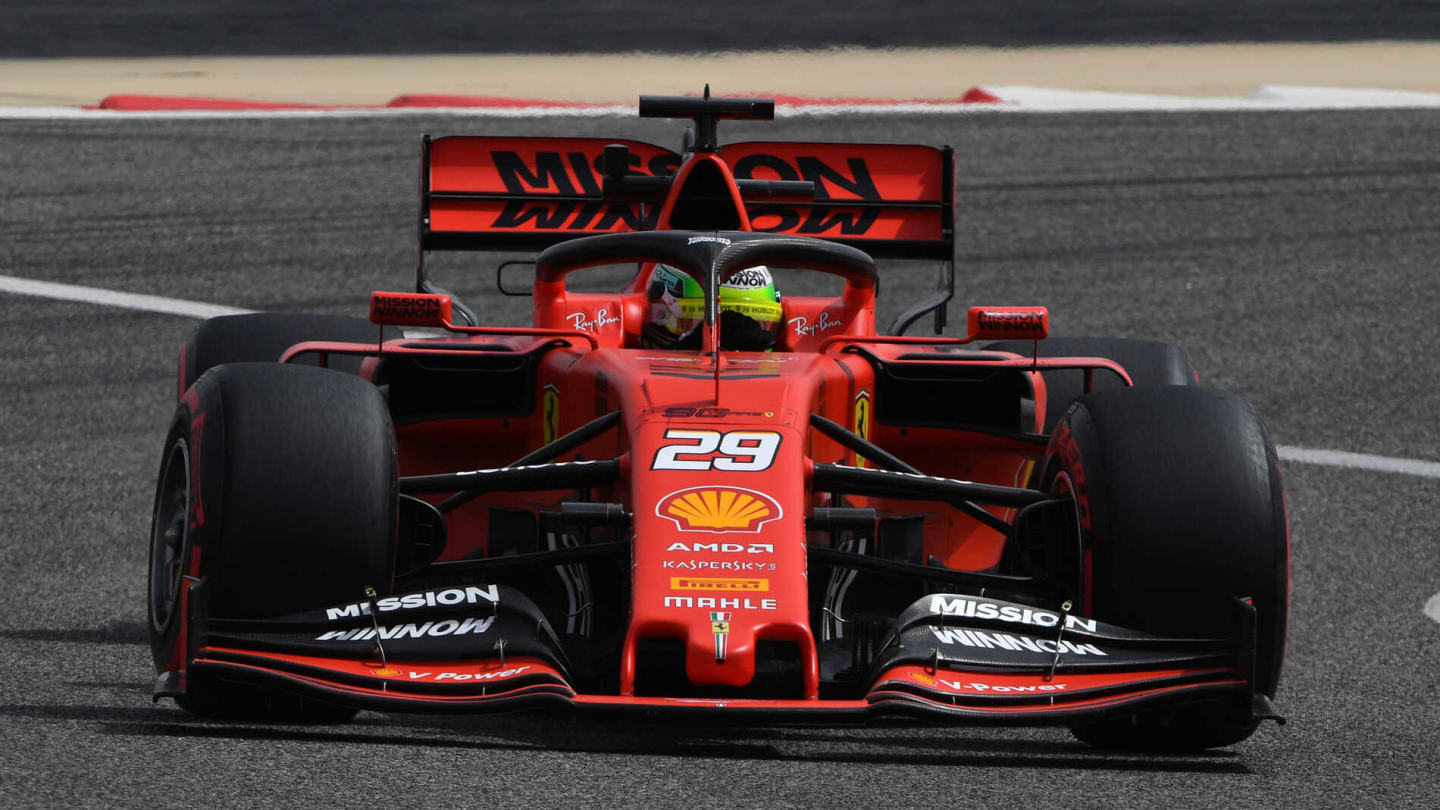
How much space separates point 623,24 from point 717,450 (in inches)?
715

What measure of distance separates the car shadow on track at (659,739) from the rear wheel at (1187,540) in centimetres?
13

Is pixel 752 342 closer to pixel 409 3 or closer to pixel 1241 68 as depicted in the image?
pixel 1241 68

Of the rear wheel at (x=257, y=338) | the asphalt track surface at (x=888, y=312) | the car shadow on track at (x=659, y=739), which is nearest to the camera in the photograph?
the asphalt track surface at (x=888, y=312)

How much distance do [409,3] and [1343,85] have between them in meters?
10.9

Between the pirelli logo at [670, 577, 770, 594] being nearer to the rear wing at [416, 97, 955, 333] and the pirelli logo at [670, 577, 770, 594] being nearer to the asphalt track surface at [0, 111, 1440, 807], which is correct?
the asphalt track surface at [0, 111, 1440, 807]

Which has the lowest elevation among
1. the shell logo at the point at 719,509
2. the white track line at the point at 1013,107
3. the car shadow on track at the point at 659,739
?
the car shadow on track at the point at 659,739

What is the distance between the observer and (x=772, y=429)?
18.7 feet

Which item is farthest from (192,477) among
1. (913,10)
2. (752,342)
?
(913,10)

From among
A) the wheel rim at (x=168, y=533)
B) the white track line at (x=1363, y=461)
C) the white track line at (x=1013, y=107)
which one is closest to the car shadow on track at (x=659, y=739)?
the wheel rim at (x=168, y=533)

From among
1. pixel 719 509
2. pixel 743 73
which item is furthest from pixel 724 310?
pixel 743 73

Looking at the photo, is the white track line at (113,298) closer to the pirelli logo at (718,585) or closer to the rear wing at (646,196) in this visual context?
the rear wing at (646,196)

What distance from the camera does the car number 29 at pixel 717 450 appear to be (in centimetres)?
550

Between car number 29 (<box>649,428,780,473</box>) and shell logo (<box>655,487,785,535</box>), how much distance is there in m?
0.09

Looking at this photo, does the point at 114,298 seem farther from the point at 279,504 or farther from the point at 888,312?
the point at 279,504
